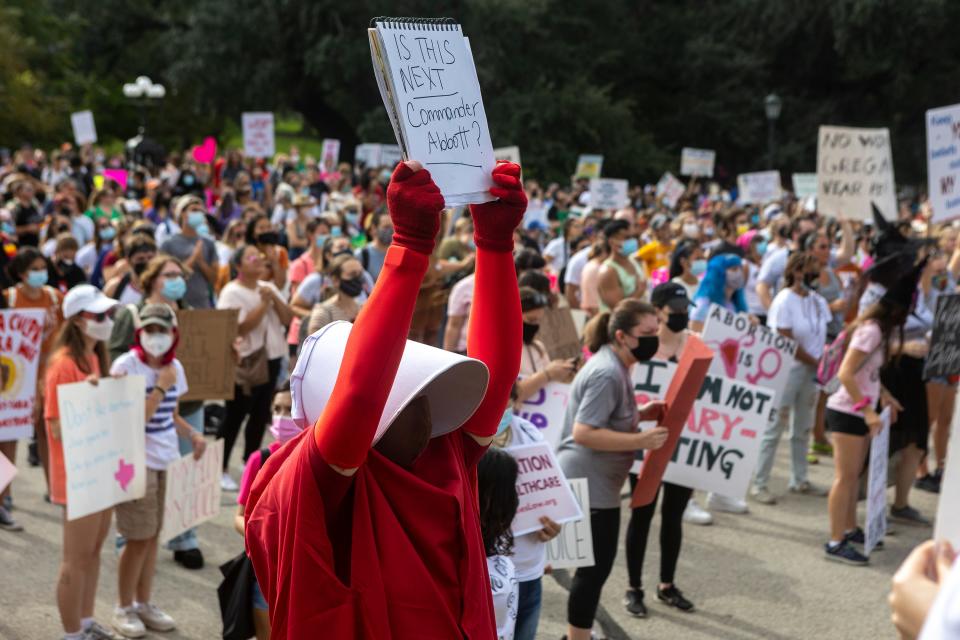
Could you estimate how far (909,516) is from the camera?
866cm

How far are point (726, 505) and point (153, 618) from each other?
439 cm

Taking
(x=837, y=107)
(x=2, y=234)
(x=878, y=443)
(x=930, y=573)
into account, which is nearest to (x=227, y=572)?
(x=930, y=573)

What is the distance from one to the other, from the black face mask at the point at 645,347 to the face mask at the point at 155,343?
2.35m

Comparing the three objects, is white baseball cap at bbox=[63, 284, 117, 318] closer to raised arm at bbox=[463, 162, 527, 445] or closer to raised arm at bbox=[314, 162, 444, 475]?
raised arm at bbox=[463, 162, 527, 445]

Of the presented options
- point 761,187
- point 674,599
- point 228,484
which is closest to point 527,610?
point 674,599

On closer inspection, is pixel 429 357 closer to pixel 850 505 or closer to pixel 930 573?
pixel 930 573

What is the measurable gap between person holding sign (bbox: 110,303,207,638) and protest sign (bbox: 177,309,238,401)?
1301mm

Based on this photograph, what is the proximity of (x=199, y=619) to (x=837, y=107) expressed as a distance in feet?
131

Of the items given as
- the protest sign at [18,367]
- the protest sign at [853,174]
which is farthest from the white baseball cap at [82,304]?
the protest sign at [853,174]

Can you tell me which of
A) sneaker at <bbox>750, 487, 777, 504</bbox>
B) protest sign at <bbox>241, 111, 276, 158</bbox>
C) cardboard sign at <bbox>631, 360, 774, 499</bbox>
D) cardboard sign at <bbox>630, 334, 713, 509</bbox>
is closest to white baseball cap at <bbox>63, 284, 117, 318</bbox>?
cardboard sign at <bbox>630, 334, 713, 509</bbox>

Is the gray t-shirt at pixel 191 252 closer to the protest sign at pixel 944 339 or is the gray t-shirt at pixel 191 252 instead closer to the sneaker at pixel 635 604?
the sneaker at pixel 635 604

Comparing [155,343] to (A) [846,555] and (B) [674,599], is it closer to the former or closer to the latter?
(B) [674,599]

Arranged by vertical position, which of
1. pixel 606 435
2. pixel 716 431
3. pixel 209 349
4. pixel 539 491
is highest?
pixel 209 349

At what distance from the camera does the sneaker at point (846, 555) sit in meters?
7.64
